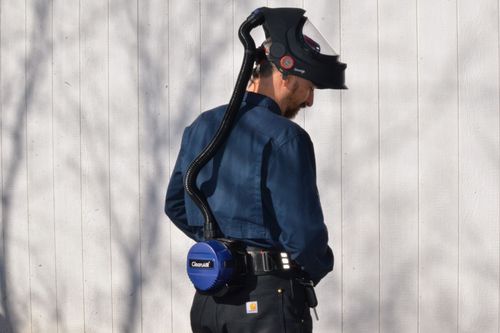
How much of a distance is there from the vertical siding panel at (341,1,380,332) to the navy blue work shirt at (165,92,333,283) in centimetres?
167

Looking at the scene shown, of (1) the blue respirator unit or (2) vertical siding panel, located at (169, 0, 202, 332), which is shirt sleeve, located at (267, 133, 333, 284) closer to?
(1) the blue respirator unit

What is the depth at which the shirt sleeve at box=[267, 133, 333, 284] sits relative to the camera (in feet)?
11.2

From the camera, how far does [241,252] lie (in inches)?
140

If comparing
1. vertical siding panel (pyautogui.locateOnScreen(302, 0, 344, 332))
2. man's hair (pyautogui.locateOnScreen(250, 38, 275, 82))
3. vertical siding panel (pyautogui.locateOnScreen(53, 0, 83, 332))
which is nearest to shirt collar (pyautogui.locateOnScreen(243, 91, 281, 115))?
man's hair (pyautogui.locateOnScreen(250, 38, 275, 82))

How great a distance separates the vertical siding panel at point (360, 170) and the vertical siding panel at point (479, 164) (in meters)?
0.47

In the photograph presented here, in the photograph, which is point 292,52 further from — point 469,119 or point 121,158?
point 121,158

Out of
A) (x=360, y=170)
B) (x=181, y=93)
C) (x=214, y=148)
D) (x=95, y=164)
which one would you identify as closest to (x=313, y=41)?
(x=214, y=148)

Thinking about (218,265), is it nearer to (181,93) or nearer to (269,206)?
(269,206)

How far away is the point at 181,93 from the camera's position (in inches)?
233

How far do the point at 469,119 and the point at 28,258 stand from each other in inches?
124

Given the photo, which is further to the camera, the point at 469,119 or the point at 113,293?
the point at 113,293

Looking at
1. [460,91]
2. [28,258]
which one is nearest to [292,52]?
[460,91]

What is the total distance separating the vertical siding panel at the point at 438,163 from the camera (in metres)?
5.02

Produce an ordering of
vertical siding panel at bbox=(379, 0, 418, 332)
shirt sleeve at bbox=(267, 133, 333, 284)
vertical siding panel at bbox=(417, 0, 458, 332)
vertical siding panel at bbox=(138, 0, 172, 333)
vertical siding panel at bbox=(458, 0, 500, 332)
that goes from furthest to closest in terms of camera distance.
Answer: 1. vertical siding panel at bbox=(138, 0, 172, 333)
2. vertical siding panel at bbox=(379, 0, 418, 332)
3. vertical siding panel at bbox=(417, 0, 458, 332)
4. vertical siding panel at bbox=(458, 0, 500, 332)
5. shirt sleeve at bbox=(267, 133, 333, 284)
